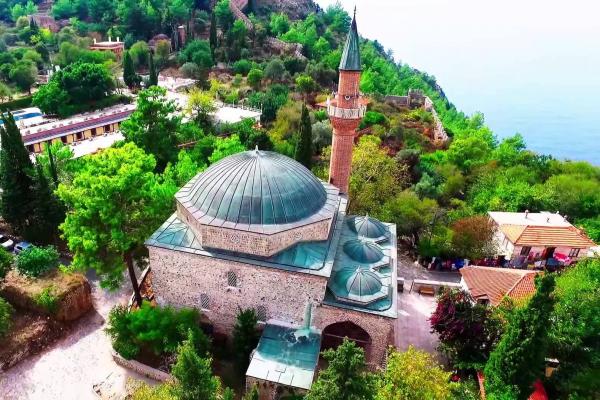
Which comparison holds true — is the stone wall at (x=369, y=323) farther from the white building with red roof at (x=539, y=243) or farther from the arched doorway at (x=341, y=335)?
the white building with red roof at (x=539, y=243)

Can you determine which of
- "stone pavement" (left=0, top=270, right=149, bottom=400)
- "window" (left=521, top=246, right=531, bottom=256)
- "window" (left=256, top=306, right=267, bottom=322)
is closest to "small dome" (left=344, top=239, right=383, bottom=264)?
"window" (left=256, top=306, right=267, bottom=322)

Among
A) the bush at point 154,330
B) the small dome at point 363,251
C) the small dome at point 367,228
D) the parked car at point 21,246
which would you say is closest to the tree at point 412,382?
the small dome at point 363,251

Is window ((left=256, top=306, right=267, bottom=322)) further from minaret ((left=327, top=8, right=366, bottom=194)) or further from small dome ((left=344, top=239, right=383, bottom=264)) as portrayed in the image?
Result: minaret ((left=327, top=8, right=366, bottom=194))

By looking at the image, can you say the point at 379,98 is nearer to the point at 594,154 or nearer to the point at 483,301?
the point at 483,301

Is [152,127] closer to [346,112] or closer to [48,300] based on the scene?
[48,300]

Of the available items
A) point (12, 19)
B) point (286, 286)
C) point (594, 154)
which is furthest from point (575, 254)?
point (594, 154)

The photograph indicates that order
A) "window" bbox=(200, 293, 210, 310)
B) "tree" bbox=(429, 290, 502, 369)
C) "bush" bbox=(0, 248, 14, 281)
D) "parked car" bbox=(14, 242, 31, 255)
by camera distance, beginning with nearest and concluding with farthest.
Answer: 1. "tree" bbox=(429, 290, 502, 369)
2. "window" bbox=(200, 293, 210, 310)
3. "bush" bbox=(0, 248, 14, 281)
4. "parked car" bbox=(14, 242, 31, 255)

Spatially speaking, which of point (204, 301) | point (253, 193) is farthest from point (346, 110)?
point (204, 301)
